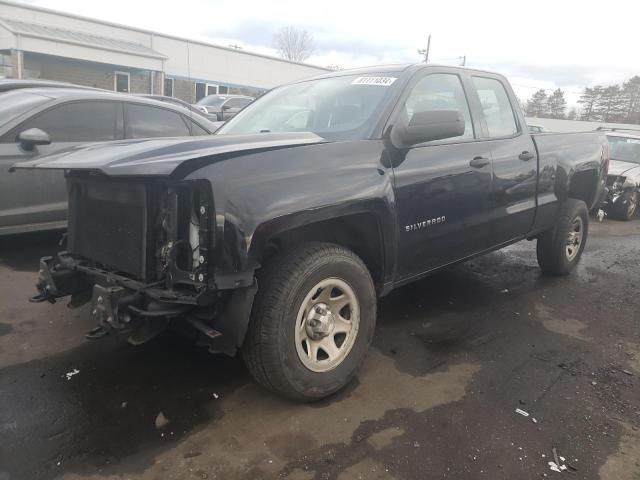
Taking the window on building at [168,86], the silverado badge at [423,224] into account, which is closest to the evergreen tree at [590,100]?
the window on building at [168,86]

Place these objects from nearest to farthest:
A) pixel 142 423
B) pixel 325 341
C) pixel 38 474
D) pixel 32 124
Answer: pixel 38 474
pixel 142 423
pixel 325 341
pixel 32 124

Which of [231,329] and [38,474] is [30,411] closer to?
[38,474]

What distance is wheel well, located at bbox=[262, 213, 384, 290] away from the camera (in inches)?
114

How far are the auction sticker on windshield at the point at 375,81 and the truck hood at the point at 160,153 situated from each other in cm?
75

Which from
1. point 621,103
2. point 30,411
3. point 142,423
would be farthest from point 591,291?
point 621,103

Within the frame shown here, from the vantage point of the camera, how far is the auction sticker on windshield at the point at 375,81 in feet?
11.3

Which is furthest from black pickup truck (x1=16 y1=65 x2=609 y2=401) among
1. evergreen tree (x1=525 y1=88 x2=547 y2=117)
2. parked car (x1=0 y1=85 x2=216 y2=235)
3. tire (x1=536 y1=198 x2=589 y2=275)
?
evergreen tree (x1=525 y1=88 x2=547 y2=117)

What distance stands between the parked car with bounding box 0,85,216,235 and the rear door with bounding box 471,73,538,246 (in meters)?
3.58

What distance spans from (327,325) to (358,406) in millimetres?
498

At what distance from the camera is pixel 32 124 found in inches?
188

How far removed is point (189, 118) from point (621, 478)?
5378mm

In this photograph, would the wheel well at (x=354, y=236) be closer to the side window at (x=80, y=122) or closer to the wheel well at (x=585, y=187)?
the wheel well at (x=585, y=187)

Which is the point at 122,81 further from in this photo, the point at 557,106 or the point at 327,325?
the point at 557,106

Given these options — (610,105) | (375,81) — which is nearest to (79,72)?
(375,81)
